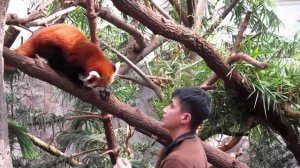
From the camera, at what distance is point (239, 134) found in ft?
9.15

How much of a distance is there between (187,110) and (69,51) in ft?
3.62

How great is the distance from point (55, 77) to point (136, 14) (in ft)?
1.47

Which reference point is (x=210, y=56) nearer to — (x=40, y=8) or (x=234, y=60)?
(x=234, y=60)

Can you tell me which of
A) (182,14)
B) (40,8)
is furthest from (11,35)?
(182,14)

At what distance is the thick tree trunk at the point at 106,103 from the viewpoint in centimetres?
190

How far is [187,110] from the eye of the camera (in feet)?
4.58

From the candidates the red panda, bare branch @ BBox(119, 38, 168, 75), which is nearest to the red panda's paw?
the red panda

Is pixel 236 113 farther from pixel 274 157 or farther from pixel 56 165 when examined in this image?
pixel 274 157

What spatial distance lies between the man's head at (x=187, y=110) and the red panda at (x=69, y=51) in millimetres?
884

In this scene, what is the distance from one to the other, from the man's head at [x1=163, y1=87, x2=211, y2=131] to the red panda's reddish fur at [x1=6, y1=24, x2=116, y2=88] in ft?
2.98

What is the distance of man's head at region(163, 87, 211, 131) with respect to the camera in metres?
1.39

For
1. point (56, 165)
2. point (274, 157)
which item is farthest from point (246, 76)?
point (274, 157)

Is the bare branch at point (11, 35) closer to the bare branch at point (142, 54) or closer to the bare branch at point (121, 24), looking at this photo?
the bare branch at point (121, 24)

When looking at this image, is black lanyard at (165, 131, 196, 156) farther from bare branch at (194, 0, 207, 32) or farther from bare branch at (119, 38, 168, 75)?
bare branch at (119, 38, 168, 75)
